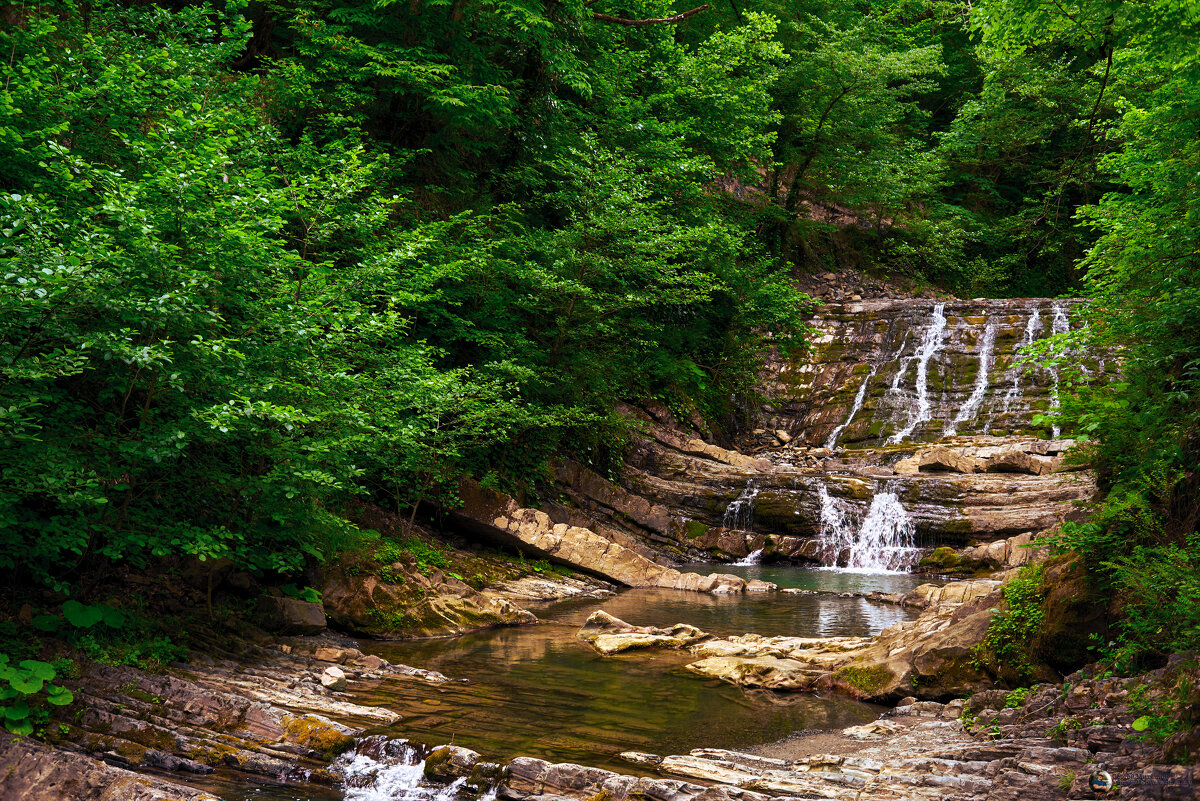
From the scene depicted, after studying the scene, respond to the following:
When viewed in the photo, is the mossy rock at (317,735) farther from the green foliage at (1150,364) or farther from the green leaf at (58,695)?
the green foliage at (1150,364)

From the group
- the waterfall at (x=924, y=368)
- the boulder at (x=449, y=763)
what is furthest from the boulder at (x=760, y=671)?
the waterfall at (x=924, y=368)

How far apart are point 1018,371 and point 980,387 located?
1256 millimetres

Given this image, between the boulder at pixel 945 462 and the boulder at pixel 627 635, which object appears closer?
the boulder at pixel 627 635

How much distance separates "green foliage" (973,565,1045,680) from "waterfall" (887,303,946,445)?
1704cm

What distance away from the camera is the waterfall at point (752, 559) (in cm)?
1872

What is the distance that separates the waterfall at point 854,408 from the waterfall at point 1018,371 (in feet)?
13.9

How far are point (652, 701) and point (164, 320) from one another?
19.9 feet

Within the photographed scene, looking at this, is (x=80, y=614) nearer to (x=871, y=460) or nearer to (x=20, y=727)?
(x=20, y=727)

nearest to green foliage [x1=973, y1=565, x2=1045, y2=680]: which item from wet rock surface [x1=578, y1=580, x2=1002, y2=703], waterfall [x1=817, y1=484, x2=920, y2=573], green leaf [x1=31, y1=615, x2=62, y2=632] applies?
wet rock surface [x1=578, y1=580, x2=1002, y2=703]

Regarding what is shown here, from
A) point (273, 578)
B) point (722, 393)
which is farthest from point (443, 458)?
point (722, 393)

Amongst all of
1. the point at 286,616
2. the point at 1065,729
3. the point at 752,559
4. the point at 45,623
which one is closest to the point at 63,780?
the point at 45,623

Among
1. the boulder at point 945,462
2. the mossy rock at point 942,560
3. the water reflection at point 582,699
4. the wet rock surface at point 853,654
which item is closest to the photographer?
the water reflection at point 582,699

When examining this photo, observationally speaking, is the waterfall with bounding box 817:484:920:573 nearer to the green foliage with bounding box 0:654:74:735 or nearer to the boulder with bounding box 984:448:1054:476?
the boulder with bounding box 984:448:1054:476

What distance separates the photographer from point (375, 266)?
1028 centimetres
